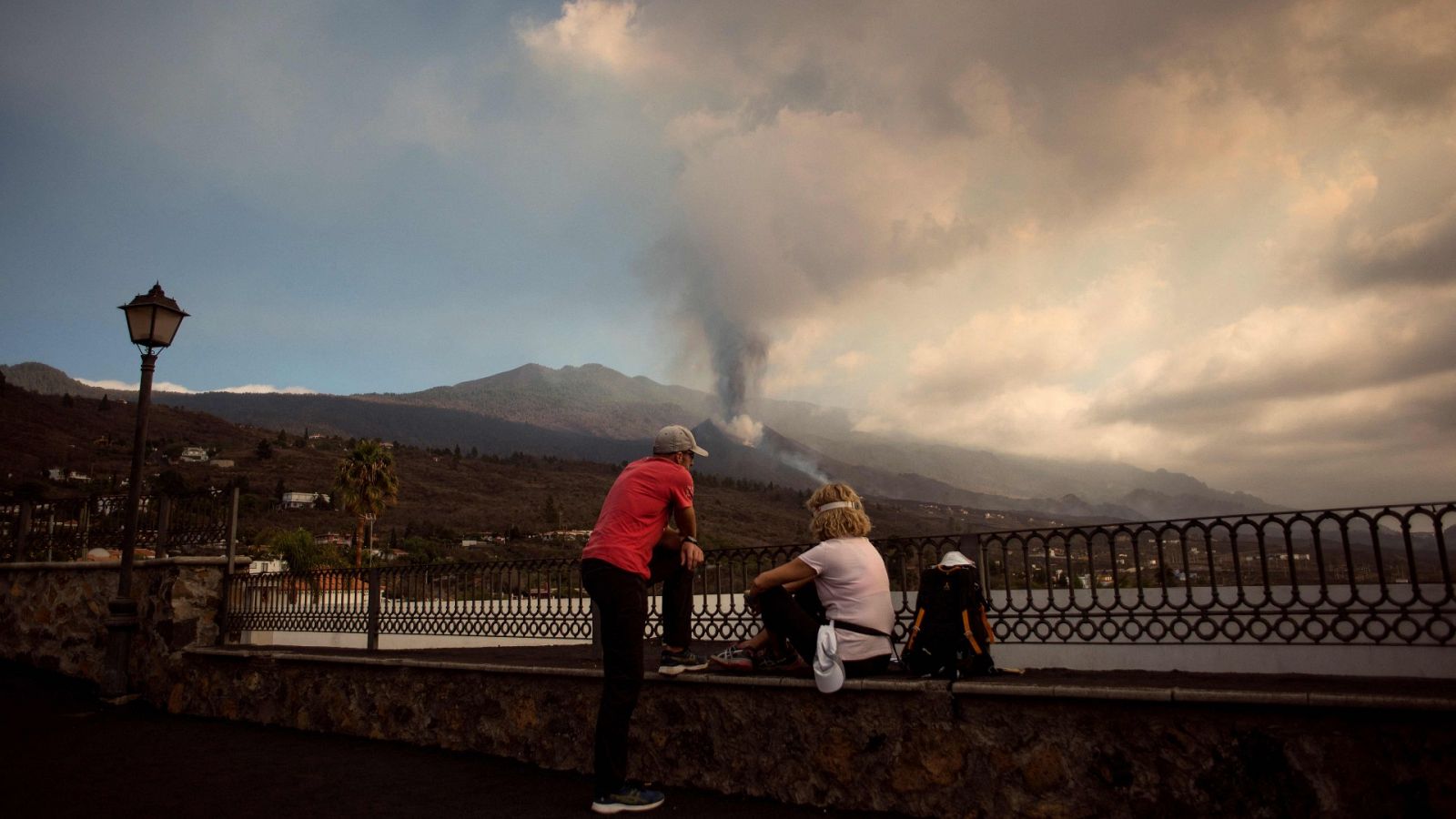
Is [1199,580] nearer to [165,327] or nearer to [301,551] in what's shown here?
[165,327]

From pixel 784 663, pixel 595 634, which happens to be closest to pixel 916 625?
pixel 784 663

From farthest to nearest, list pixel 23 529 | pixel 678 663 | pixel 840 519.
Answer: pixel 23 529, pixel 678 663, pixel 840 519

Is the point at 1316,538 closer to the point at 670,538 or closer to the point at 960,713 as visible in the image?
the point at 960,713

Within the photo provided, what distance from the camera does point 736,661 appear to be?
5.68 m

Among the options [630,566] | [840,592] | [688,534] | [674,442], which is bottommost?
[840,592]

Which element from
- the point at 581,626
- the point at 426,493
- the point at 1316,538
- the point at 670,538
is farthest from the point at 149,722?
the point at 426,493

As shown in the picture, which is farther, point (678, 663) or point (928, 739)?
point (678, 663)

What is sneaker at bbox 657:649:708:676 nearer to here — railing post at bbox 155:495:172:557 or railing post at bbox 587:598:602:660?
railing post at bbox 587:598:602:660

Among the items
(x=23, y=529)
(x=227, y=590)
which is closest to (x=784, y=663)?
(x=227, y=590)

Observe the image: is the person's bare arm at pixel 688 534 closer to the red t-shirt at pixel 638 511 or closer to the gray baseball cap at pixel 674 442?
the red t-shirt at pixel 638 511

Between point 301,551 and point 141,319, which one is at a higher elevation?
point 141,319

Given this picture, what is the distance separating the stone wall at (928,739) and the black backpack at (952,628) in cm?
19

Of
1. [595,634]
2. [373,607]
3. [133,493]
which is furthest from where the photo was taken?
[133,493]

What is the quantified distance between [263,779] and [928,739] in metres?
4.80
